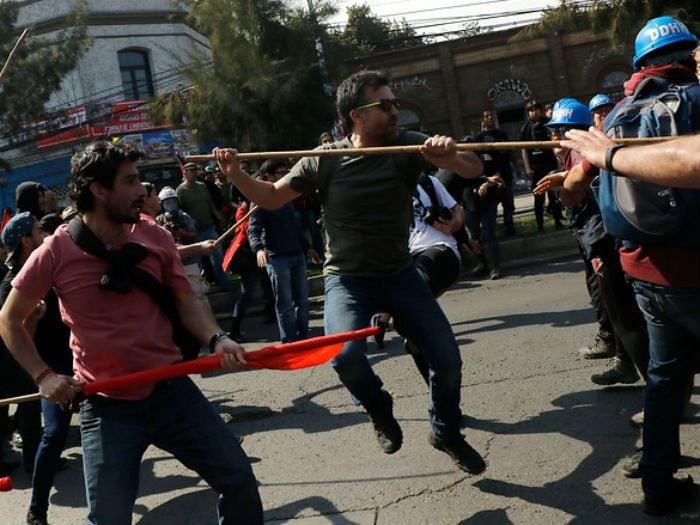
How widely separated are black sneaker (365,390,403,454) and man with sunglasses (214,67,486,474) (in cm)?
2

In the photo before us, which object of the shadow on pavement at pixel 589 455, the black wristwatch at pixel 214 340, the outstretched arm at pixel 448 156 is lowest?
the shadow on pavement at pixel 589 455

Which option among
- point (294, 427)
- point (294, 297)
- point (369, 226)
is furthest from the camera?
point (294, 297)

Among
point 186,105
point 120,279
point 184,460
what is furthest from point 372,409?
point 186,105

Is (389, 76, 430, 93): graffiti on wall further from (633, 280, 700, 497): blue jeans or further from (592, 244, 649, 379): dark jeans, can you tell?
(633, 280, 700, 497): blue jeans

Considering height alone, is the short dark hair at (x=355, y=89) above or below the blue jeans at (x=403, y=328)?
above

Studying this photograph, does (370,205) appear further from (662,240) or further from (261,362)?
(662,240)

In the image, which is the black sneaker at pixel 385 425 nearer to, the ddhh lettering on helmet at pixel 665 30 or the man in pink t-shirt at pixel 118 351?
the man in pink t-shirt at pixel 118 351

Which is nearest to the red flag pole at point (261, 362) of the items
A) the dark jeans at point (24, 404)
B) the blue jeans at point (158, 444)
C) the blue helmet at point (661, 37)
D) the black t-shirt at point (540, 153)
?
the blue jeans at point (158, 444)

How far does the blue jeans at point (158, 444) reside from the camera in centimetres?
321

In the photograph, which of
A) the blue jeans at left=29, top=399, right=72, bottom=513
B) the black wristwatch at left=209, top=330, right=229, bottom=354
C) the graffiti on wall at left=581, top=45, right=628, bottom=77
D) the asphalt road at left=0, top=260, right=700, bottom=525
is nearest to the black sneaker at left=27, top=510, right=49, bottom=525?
the blue jeans at left=29, top=399, right=72, bottom=513

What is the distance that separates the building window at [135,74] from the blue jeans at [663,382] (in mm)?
32261

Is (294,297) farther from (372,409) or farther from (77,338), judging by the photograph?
(77,338)

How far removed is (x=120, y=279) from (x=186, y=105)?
70.4 ft

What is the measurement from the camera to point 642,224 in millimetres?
3463
